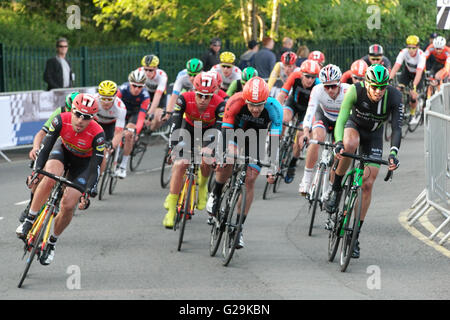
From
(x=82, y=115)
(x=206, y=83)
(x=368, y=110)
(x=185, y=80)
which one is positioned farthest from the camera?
(x=185, y=80)

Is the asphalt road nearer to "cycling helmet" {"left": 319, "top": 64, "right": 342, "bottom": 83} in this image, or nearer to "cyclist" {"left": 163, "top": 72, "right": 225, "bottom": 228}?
"cyclist" {"left": 163, "top": 72, "right": 225, "bottom": 228}

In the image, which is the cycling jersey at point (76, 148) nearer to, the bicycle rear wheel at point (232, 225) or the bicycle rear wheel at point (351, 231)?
the bicycle rear wheel at point (232, 225)

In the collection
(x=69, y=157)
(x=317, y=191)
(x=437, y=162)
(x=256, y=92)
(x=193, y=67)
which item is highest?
(x=256, y=92)

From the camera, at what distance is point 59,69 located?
2080 centimetres

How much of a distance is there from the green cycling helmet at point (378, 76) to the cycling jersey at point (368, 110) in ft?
1.00

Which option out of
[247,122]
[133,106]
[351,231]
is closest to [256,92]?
[247,122]

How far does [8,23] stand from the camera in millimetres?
31672

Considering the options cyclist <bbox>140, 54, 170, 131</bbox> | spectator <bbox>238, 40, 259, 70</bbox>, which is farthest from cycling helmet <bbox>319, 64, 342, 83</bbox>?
spectator <bbox>238, 40, 259, 70</bbox>

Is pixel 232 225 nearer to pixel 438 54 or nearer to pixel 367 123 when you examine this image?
pixel 367 123

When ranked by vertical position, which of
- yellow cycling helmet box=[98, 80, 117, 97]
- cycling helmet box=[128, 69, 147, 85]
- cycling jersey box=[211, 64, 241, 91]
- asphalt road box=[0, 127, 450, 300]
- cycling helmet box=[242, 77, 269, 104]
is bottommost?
asphalt road box=[0, 127, 450, 300]

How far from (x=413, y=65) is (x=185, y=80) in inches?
308

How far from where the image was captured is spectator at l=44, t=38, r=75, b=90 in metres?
20.7

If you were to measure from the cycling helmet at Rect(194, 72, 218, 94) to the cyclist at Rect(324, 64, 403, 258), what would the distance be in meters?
1.56
